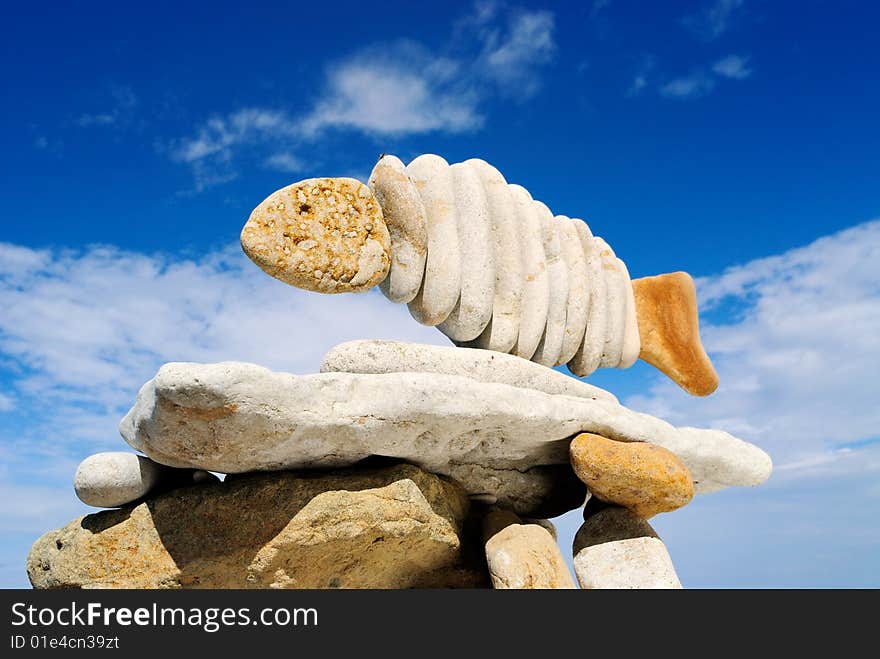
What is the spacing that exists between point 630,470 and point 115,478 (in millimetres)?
2976

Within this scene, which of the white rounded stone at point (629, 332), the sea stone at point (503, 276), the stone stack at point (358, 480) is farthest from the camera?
the white rounded stone at point (629, 332)

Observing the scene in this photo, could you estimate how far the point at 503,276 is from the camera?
599 cm

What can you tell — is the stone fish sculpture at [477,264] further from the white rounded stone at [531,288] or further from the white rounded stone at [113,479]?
the white rounded stone at [113,479]

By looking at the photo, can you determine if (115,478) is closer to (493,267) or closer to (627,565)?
(493,267)

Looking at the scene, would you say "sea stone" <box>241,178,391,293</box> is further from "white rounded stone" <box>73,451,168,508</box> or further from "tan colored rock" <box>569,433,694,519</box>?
"tan colored rock" <box>569,433,694,519</box>

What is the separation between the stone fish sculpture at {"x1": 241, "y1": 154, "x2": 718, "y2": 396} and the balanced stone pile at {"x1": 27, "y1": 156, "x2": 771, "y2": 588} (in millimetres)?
16

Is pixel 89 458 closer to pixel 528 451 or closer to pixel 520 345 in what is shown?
pixel 528 451

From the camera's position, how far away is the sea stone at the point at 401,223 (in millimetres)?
5488

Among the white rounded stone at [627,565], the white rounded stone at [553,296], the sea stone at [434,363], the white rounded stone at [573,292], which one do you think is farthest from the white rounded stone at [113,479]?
the white rounded stone at [573,292]

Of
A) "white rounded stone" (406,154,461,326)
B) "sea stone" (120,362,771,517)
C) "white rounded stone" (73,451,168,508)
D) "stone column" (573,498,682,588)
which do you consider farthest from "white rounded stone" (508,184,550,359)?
"white rounded stone" (73,451,168,508)

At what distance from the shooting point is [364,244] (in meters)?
5.27

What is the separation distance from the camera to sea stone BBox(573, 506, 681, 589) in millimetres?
5020
